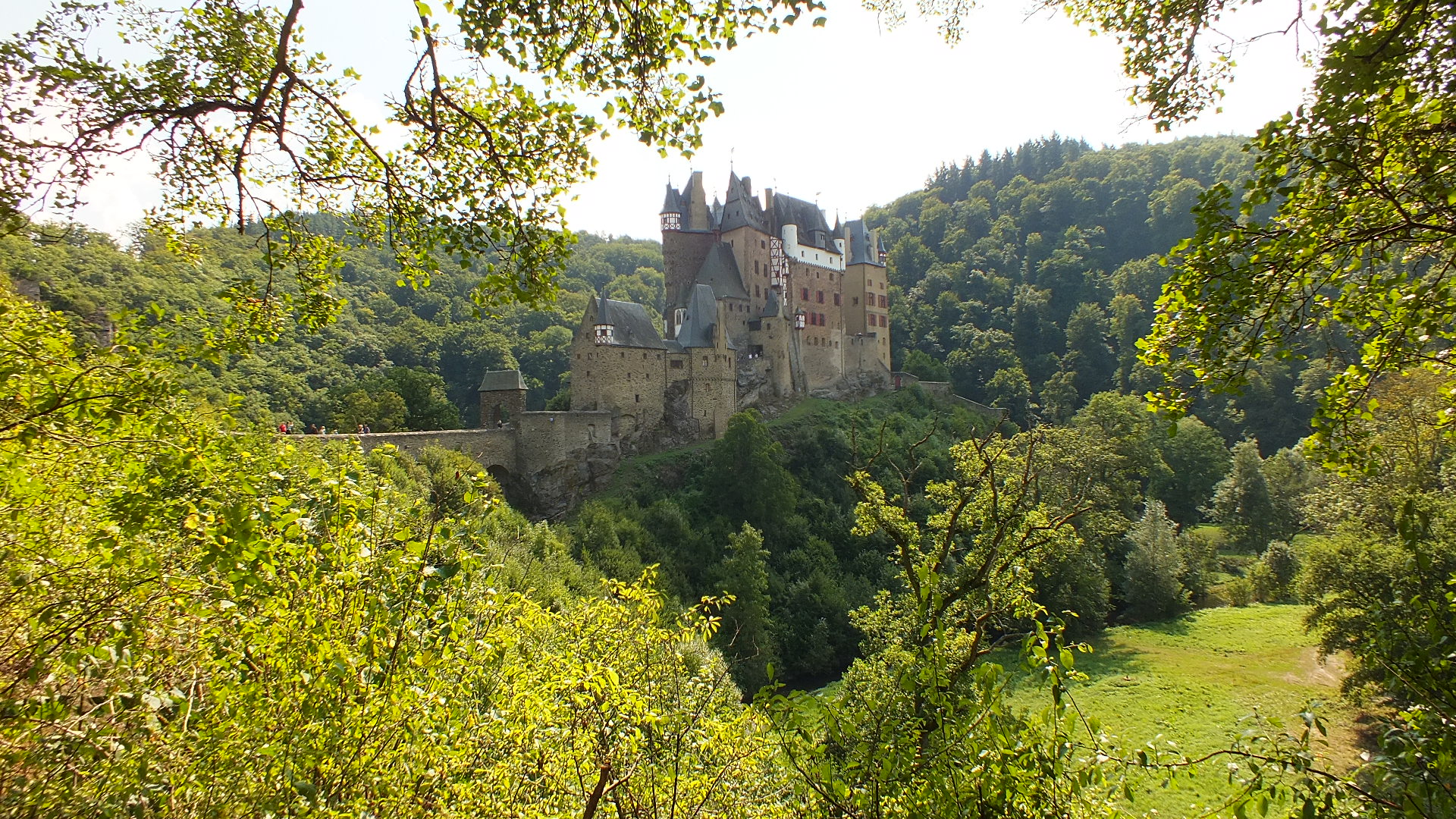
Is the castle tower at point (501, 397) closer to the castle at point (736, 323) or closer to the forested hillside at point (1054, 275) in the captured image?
the castle at point (736, 323)

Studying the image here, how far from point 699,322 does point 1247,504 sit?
36.3m

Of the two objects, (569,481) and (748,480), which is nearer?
(569,481)

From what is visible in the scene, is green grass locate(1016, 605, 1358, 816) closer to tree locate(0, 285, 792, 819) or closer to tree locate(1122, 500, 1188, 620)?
tree locate(1122, 500, 1188, 620)

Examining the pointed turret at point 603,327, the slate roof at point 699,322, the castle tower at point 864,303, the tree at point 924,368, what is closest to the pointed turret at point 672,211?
the slate roof at point 699,322

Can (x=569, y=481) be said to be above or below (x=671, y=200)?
below

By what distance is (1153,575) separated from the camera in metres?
32.8

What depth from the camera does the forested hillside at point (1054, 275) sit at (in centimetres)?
6406

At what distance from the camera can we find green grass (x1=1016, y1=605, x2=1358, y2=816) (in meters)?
17.8

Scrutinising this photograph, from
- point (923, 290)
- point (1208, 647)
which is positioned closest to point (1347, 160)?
point (1208, 647)

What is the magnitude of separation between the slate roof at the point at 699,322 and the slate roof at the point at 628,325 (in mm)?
1673

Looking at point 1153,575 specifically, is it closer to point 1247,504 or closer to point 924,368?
point 1247,504

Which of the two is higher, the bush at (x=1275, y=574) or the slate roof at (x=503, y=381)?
the slate roof at (x=503, y=381)

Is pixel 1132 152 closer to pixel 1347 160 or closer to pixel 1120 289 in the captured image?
pixel 1120 289

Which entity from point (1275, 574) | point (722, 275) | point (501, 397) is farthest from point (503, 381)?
point (1275, 574)
